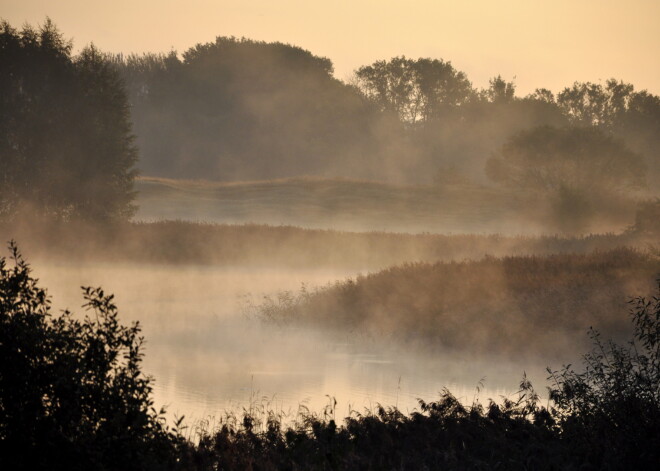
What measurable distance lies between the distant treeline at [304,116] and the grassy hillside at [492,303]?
64.0 m

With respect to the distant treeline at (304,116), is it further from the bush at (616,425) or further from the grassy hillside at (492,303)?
the bush at (616,425)

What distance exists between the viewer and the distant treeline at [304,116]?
95.1m

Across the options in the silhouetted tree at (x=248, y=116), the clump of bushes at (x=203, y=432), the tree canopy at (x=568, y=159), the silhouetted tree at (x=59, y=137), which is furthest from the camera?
the silhouetted tree at (x=248, y=116)

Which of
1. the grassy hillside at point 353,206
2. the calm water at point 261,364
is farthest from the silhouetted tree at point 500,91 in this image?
the calm water at point 261,364

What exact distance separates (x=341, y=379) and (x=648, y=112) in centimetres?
10720

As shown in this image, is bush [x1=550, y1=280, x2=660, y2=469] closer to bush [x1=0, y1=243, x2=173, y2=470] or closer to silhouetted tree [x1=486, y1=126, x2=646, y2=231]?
bush [x1=0, y1=243, x2=173, y2=470]

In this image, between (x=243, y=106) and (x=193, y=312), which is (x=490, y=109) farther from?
(x=193, y=312)

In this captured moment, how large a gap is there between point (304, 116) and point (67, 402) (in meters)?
90.0

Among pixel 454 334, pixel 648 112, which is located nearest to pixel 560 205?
pixel 454 334

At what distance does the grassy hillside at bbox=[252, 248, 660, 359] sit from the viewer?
20375 mm

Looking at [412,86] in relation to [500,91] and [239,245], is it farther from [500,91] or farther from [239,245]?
[239,245]

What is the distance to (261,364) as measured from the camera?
19.7 m

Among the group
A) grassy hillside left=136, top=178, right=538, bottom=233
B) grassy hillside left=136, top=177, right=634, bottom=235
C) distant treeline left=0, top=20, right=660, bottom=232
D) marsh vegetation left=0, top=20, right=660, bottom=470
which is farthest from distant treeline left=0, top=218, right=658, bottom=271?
distant treeline left=0, top=20, right=660, bottom=232

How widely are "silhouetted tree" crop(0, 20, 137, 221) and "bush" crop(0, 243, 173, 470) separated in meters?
37.0
